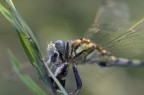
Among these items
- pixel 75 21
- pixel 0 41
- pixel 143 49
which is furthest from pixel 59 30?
pixel 143 49

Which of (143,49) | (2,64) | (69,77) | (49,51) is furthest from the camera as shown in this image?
(2,64)

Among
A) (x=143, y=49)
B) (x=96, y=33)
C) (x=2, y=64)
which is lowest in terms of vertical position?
(x=143, y=49)

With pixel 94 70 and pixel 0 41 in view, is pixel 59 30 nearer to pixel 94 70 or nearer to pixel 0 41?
pixel 0 41

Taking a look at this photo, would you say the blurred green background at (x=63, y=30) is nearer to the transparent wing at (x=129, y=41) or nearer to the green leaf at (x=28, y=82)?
the transparent wing at (x=129, y=41)

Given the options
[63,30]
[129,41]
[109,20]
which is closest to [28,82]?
[129,41]

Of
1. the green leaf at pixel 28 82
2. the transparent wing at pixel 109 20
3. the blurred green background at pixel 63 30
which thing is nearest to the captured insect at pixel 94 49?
the transparent wing at pixel 109 20
